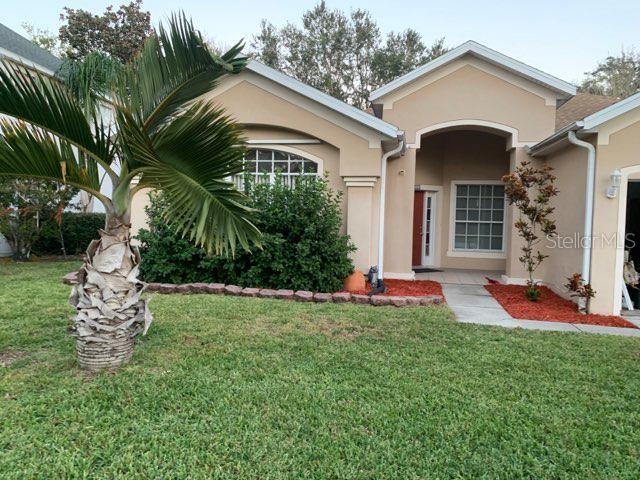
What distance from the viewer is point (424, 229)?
12.9 m

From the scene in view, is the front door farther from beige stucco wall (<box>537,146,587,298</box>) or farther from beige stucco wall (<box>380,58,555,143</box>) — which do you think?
beige stucco wall (<box>537,146,587,298</box>)

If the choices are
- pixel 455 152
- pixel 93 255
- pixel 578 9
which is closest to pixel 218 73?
pixel 93 255

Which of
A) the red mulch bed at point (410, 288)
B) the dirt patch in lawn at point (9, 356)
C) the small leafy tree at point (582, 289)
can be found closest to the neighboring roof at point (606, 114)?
the small leafy tree at point (582, 289)

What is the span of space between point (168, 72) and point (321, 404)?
3.44m

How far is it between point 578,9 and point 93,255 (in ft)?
57.4

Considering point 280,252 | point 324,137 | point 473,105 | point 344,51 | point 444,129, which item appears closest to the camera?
point 280,252

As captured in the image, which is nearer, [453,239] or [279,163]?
[279,163]

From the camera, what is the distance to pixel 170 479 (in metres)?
2.56

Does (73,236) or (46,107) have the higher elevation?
(46,107)

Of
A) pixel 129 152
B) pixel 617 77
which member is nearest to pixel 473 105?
pixel 129 152

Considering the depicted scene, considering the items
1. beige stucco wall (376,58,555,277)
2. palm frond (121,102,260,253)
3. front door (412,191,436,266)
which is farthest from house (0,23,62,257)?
front door (412,191,436,266)

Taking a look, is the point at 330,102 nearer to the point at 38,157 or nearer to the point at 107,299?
the point at 38,157

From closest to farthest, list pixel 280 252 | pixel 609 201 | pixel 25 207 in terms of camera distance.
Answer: pixel 609 201, pixel 280 252, pixel 25 207

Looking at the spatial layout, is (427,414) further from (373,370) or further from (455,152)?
(455,152)
